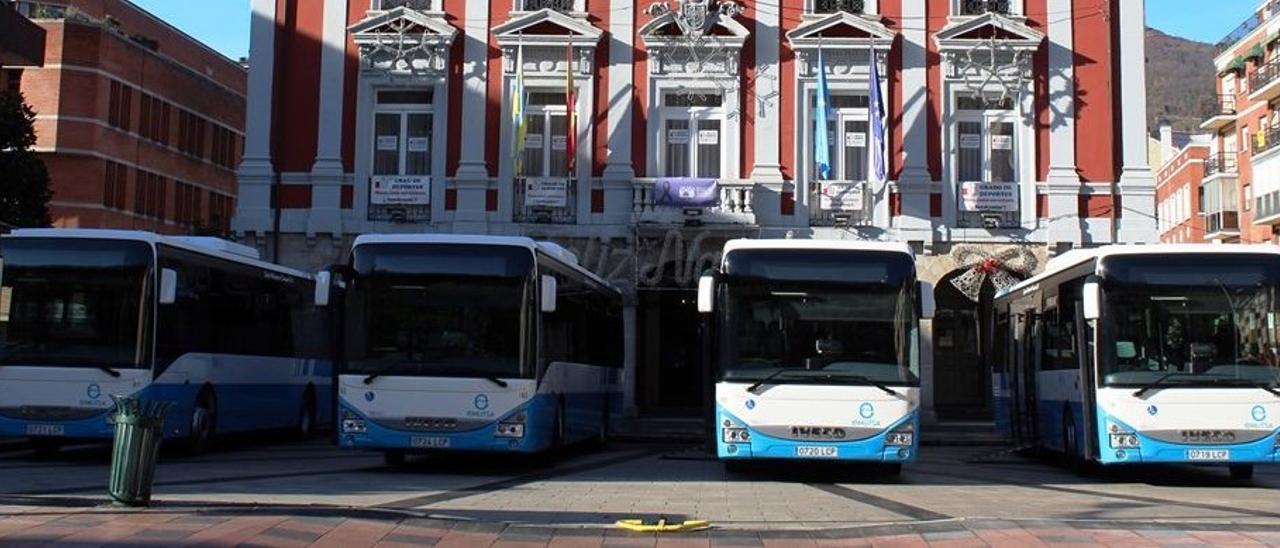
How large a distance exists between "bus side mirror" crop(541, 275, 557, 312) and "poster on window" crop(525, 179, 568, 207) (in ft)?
37.8

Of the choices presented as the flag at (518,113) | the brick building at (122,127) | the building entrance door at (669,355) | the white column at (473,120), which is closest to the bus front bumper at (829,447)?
the flag at (518,113)

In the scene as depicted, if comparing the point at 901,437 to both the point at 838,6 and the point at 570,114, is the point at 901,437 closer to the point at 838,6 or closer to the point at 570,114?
the point at 570,114

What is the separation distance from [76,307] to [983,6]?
1981 centimetres

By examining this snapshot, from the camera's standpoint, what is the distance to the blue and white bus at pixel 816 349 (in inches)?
606

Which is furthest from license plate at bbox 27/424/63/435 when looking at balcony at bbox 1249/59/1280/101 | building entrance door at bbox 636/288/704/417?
balcony at bbox 1249/59/1280/101

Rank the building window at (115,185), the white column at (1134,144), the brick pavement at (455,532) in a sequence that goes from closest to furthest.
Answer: the brick pavement at (455,532) → the white column at (1134,144) → the building window at (115,185)

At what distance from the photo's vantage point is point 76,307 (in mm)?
16906

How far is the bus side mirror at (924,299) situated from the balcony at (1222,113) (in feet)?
188

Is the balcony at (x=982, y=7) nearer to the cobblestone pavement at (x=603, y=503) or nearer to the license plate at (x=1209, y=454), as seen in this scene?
the cobblestone pavement at (x=603, y=503)

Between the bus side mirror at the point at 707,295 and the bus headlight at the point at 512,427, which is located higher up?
the bus side mirror at the point at 707,295

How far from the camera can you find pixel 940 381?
97.3ft

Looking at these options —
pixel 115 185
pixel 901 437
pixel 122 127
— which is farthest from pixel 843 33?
pixel 122 127

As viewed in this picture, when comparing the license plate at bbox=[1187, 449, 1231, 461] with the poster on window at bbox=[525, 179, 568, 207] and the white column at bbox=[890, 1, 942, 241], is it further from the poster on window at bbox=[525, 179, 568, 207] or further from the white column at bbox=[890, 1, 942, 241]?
the poster on window at bbox=[525, 179, 568, 207]

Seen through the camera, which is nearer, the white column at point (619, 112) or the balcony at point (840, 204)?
the balcony at point (840, 204)
